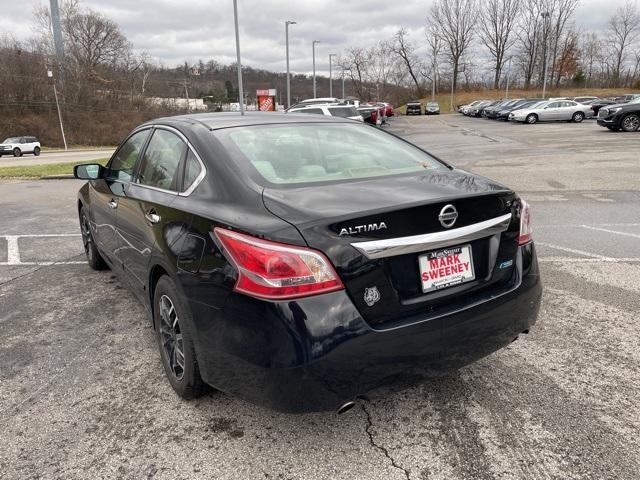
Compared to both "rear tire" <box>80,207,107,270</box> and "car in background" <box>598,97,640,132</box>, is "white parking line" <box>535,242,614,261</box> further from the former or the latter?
"car in background" <box>598,97,640,132</box>

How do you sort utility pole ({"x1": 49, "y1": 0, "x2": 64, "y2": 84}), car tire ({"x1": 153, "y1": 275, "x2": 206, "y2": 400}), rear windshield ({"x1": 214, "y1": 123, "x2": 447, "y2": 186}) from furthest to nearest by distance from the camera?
utility pole ({"x1": 49, "y1": 0, "x2": 64, "y2": 84})
rear windshield ({"x1": 214, "y1": 123, "x2": 447, "y2": 186})
car tire ({"x1": 153, "y1": 275, "x2": 206, "y2": 400})

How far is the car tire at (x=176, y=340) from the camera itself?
2.69 meters

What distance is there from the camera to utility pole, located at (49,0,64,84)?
51.2 m

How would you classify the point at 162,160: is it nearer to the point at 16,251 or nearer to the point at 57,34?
the point at 16,251

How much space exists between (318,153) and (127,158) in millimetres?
1767

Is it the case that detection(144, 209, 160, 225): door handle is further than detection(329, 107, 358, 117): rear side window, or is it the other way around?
detection(329, 107, 358, 117): rear side window

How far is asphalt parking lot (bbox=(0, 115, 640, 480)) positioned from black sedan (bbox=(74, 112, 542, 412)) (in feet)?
1.02

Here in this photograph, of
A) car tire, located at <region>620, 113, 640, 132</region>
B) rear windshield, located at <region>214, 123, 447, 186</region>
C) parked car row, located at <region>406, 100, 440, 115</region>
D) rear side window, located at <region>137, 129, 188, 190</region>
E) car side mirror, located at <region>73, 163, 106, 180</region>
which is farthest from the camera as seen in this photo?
parked car row, located at <region>406, 100, 440, 115</region>

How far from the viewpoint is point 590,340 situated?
3.57 metres

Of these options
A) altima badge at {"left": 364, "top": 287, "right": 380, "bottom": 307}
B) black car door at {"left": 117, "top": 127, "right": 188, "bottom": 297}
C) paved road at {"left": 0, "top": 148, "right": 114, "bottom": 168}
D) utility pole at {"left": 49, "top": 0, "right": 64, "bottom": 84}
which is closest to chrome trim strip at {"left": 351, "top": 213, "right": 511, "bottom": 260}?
altima badge at {"left": 364, "top": 287, "right": 380, "bottom": 307}

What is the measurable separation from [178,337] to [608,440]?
224 cm

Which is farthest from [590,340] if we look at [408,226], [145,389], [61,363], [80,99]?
[80,99]

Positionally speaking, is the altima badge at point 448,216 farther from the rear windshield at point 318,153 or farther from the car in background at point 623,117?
the car in background at point 623,117

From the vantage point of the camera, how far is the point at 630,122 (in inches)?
948
